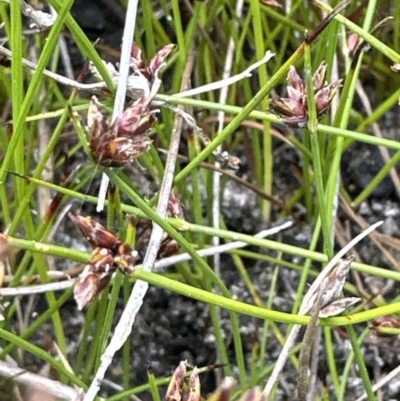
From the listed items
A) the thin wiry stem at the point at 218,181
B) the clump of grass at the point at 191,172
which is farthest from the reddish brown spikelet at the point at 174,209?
the thin wiry stem at the point at 218,181

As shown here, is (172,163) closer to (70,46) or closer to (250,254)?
(250,254)

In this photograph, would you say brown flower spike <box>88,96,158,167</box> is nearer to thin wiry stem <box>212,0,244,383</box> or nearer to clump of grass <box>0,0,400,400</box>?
clump of grass <box>0,0,400,400</box>

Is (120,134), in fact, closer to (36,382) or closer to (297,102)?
(297,102)

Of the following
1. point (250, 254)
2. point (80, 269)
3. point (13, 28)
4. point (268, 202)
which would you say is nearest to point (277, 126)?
point (268, 202)

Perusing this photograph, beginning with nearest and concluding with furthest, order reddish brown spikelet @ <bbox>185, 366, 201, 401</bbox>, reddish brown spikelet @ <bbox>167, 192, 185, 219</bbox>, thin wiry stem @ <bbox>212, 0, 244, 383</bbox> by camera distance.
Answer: reddish brown spikelet @ <bbox>185, 366, 201, 401</bbox>
reddish brown spikelet @ <bbox>167, 192, 185, 219</bbox>
thin wiry stem @ <bbox>212, 0, 244, 383</bbox>

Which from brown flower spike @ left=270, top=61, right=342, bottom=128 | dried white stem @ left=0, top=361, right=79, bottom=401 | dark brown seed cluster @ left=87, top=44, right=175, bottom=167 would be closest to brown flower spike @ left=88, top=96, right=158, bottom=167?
dark brown seed cluster @ left=87, top=44, right=175, bottom=167
